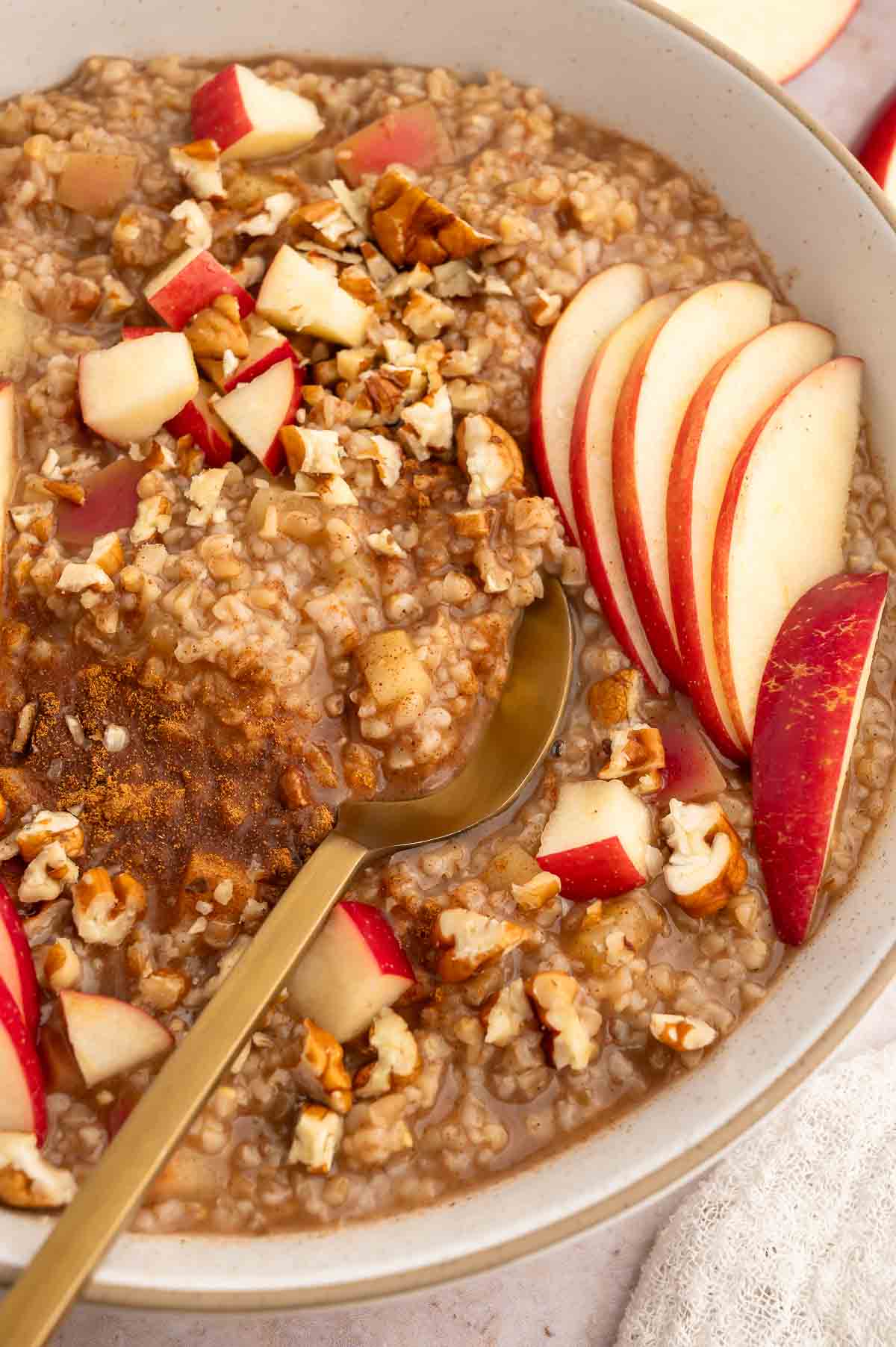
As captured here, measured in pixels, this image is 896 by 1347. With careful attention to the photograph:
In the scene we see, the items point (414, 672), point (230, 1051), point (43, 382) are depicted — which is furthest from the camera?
point (43, 382)

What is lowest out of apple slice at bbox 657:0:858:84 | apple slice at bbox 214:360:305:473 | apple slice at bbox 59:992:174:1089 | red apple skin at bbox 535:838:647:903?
apple slice at bbox 59:992:174:1089

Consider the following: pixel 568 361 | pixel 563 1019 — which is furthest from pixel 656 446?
pixel 563 1019

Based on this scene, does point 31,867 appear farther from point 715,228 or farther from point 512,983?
point 715,228

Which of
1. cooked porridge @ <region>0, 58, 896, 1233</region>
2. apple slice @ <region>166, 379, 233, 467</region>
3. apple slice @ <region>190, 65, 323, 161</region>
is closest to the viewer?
cooked porridge @ <region>0, 58, 896, 1233</region>

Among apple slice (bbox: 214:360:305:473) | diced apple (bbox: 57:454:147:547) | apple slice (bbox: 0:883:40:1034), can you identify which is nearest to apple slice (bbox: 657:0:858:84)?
apple slice (bbox: 214:360:305:473)

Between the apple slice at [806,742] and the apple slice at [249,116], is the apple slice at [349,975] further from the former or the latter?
the apple slice at [249,116]

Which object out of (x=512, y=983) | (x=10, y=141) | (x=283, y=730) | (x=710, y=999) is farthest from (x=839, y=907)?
(x=10, y=141)

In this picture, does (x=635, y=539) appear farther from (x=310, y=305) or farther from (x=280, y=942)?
(x=280, y=942)

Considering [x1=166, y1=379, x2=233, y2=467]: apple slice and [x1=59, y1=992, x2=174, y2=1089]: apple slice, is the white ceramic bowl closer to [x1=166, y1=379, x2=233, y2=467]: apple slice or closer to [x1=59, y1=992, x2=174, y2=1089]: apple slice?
[x1=59, y1=992, x2=174, y2=1089]: apple slice
